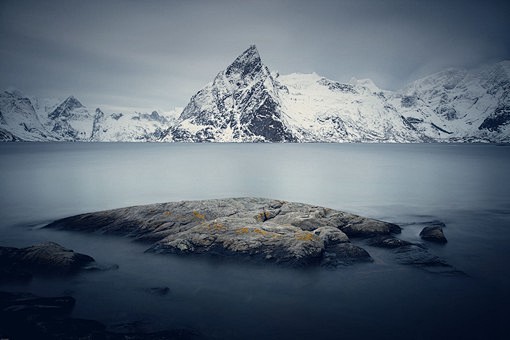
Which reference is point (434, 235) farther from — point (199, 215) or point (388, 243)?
point (199, 215)

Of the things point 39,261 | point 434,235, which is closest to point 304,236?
point 434,235

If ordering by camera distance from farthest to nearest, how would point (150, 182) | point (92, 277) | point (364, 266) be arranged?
1. point (150, 182)
2. point (364, 266)
3. point (92, 277)

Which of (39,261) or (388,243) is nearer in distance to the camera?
(39,261)

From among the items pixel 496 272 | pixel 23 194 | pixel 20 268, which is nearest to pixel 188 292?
pixel 20 268

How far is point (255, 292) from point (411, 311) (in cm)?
537

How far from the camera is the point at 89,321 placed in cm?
960

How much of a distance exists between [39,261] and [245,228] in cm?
900

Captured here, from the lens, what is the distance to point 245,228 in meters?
16.3

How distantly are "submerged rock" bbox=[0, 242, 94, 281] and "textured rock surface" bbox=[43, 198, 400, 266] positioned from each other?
11.5ft

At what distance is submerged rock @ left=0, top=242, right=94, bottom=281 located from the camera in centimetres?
1290

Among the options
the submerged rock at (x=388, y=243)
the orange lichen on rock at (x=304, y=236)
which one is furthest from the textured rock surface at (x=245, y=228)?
the submerged rock at (x=388, y=243)

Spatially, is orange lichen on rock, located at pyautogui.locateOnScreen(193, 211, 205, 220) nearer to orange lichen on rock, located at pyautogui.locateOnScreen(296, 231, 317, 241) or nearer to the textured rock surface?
the textured rock surface

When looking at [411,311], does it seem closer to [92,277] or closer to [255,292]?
[255,292]

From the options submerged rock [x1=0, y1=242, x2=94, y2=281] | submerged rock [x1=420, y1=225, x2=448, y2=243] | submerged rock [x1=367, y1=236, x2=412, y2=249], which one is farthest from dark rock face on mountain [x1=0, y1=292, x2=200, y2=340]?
submerged rock [x1=420, y1=225, x2=448, y2=243]
